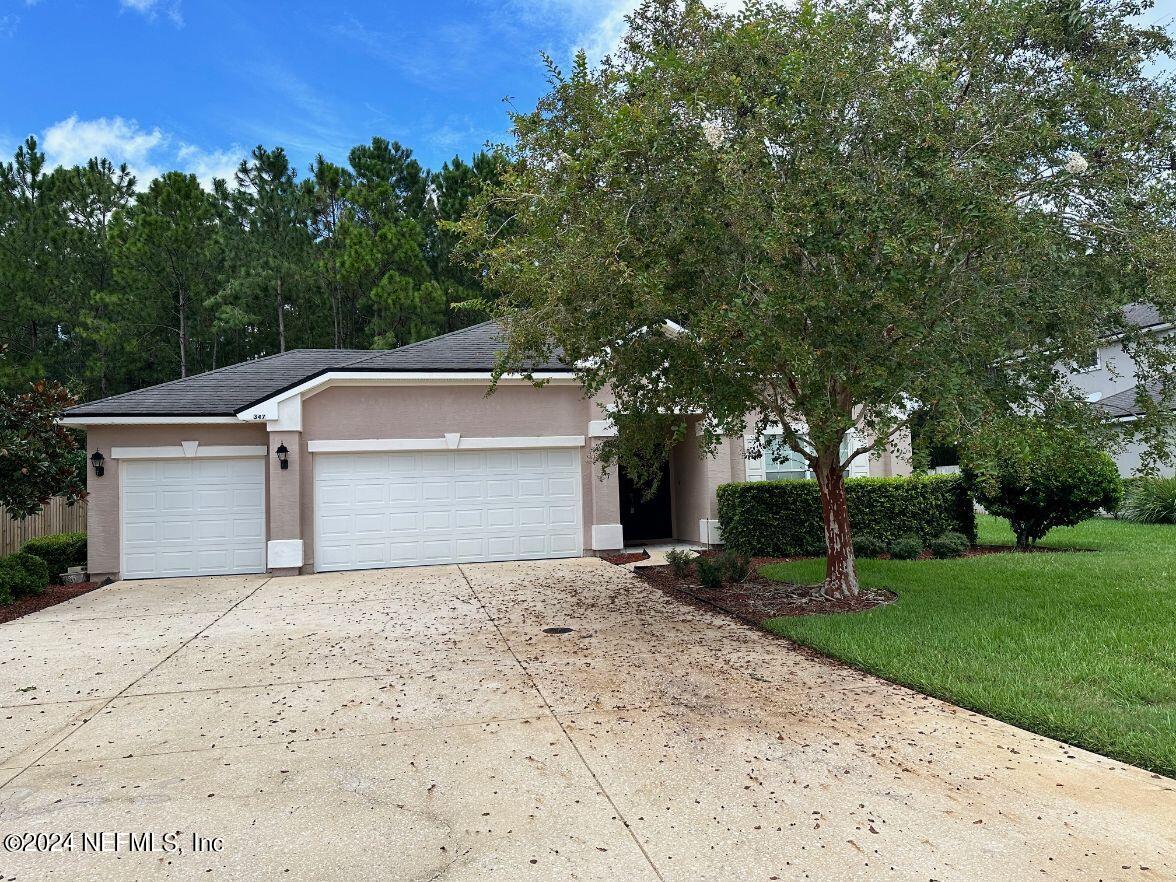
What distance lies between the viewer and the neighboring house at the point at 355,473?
1204 centimetres

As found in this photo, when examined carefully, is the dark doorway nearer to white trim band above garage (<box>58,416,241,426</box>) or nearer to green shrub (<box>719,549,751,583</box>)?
green shrub (<box>719,549,751,583</box>)

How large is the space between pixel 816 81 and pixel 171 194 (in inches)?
830

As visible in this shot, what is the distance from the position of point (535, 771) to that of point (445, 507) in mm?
8946

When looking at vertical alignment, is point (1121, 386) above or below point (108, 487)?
above

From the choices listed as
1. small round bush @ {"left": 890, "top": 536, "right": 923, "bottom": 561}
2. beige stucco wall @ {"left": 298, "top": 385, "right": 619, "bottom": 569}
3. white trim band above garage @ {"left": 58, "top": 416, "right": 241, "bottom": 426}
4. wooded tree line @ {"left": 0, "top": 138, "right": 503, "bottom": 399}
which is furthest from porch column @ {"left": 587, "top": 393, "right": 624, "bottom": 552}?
wooded tree line @ {"left": 0, "top": 138, "right": 503, "bottom": 399}

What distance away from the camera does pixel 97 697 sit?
5742 mm

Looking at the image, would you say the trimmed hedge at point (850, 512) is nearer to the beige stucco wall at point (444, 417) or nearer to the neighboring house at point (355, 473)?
the neighboring house at point (355, 473)

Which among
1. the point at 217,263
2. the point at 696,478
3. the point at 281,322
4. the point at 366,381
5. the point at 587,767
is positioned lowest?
the point at 587,767

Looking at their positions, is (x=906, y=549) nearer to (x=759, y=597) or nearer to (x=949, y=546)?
(x=949, y=546)

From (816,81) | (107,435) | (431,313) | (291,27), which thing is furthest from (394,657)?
(431,313)

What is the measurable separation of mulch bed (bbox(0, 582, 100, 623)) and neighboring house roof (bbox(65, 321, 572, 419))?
2699mm

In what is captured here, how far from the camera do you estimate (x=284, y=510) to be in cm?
1202

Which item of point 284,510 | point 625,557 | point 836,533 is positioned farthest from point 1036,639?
point 284,510

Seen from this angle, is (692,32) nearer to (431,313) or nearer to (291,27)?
(291,27)
